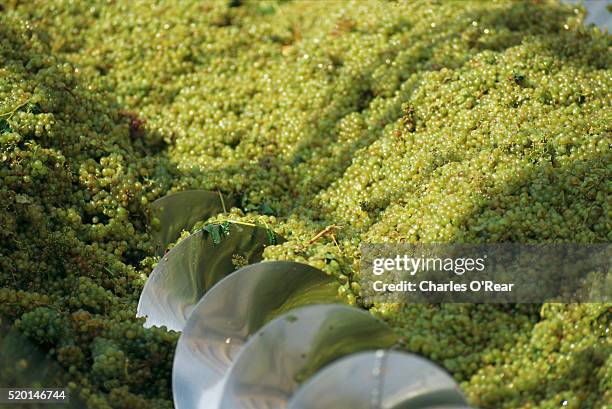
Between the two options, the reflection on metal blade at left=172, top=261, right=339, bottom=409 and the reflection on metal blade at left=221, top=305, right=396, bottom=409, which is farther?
the reflection on metal blade at left=172, top=261, right=339, bottom=409

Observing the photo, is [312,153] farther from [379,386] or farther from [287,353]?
[379,386]

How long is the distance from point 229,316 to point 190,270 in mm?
501

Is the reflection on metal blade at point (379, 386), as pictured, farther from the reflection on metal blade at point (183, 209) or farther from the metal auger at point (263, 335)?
the reflection on metal blade at point (183, 209)

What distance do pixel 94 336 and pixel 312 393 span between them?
1.20m

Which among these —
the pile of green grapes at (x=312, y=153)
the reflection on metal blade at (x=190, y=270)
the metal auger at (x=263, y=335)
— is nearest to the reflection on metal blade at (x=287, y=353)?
the metal auger at (x=263, y=335)

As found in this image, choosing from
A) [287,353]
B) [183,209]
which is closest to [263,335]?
[287,353]

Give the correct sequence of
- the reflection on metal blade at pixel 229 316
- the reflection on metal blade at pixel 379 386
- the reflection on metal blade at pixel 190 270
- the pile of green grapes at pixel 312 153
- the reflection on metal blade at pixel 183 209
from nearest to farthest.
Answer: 1. the reflection on metal blade at pixel 379 386
2. the reflection on metal blade at pixel 229 316
3. the pile of green grapes at pixel 312 153
4. the reflection on metal blade at pixel 190 270
5. the reflection on metal blade at pixel 183 209

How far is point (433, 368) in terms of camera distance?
228 cm

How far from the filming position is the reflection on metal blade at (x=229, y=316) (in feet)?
9.35

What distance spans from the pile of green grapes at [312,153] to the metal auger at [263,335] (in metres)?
0.15

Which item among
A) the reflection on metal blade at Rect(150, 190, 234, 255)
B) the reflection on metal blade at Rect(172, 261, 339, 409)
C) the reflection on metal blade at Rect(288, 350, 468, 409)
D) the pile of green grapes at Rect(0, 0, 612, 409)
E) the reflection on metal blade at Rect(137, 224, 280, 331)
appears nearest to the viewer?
the reflection on metal blade at Rect(288, 350, 468, 409)

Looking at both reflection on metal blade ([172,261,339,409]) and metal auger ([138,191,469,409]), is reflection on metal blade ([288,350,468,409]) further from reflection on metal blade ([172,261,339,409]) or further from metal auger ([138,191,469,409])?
reflection on metal blade ([172,261,339,409])

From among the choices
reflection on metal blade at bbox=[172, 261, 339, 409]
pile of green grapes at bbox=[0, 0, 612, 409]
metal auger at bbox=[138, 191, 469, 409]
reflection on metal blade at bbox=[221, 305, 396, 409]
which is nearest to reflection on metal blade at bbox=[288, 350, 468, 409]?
metal auger at bbox=[138, 191, 469, 409]

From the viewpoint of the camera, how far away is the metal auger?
2.28 meters
